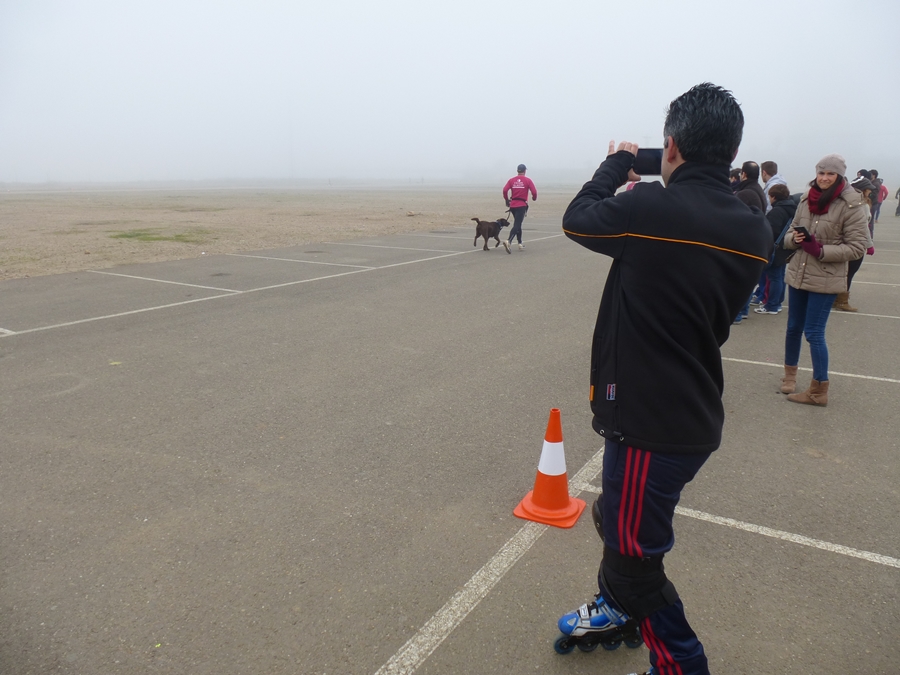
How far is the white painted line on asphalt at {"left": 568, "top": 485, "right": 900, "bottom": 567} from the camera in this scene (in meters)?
3.31

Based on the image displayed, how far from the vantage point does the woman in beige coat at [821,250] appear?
5.22m

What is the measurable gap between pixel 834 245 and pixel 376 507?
4254mm

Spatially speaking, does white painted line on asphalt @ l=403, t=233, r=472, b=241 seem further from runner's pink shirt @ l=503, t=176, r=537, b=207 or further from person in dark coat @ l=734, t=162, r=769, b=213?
person in dark coat @ l=734, t=162, r=769, b=213

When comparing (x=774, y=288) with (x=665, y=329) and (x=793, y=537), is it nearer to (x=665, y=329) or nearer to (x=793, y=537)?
(x=793, y=537)

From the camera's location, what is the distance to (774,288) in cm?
930

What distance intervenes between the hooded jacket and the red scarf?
3cm

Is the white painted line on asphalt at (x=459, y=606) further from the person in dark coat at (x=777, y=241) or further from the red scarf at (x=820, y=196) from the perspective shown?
the red scarf at (x=820, y=196)

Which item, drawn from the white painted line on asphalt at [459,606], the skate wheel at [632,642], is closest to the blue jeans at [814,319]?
the white painted line on asphalt at [459,606]

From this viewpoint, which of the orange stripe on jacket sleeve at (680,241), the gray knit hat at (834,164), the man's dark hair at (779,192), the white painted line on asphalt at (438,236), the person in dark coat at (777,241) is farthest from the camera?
the white painted line on asphalt at (438,236)

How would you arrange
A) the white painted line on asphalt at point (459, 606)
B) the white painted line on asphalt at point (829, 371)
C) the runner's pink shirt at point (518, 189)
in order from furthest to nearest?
the runner's pink shirt at point (518, 189) < the white painted line on asphalt at point (829, 371) < the white painted line on asphalt at point (459, 606)

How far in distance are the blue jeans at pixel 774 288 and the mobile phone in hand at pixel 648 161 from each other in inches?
308

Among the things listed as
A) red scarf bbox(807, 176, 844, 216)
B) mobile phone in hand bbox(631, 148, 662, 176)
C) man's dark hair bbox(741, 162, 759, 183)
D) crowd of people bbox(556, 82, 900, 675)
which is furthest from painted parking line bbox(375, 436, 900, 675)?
man's dark hair bbox(741, 162, 759, 183)

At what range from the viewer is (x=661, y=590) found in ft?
7.16

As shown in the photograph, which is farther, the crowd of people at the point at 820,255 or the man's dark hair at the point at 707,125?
the crowd of people at the point at 820,255
